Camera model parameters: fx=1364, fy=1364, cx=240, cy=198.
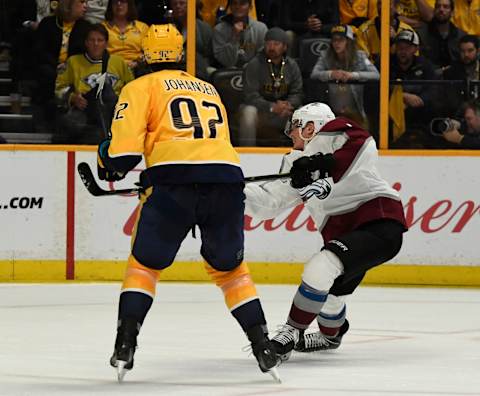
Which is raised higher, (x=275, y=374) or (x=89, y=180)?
(x=89, y=180)

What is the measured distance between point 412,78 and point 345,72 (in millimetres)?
464

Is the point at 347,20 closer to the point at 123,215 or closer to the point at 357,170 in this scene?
the point at 123,215

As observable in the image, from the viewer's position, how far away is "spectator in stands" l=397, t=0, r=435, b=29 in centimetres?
945

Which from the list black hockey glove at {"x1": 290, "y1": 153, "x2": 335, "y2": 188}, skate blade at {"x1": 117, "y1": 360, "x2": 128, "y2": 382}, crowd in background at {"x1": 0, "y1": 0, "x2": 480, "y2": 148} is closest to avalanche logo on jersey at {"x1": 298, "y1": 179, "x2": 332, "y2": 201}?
black hockey glove at {"x1": 290, "y1": 153, "x2": 335, "y2": 188}

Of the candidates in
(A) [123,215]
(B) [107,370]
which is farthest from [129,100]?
(A) [123,215]

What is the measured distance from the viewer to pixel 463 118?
9.34 metres

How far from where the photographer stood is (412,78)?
370 inches

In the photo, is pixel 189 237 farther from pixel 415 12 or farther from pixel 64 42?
pixel 415 12

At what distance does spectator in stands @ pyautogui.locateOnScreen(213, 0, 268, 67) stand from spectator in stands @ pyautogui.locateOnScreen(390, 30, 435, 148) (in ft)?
3.09

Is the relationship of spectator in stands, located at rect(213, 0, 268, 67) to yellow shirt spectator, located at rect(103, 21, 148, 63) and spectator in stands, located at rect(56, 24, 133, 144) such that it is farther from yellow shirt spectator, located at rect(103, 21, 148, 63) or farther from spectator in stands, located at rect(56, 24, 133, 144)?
spectator in stands, located at rect(56, 24, 133, 144)

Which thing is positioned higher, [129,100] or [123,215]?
[129,100]

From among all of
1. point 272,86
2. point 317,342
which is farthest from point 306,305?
point 272,86

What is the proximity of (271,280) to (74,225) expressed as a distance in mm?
1353

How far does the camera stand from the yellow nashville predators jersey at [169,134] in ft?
16.1
